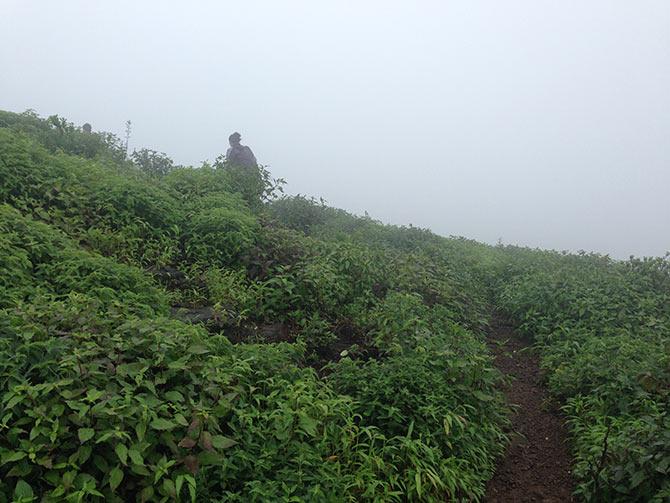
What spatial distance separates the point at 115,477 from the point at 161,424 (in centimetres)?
41

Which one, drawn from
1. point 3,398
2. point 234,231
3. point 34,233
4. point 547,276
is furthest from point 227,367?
point 547,276

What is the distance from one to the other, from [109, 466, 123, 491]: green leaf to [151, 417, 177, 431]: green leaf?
32 cm

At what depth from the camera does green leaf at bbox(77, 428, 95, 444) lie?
3021 millimetres

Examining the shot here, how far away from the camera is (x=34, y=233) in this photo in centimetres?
577

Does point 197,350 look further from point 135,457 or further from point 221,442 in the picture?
point 135,457

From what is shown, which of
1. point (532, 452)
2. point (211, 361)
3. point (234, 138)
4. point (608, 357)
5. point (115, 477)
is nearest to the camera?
point (115, 477)

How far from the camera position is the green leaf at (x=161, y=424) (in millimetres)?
3270

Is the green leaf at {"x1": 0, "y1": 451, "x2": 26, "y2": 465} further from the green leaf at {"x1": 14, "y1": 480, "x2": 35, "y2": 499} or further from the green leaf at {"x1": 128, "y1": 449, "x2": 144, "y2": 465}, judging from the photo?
the green leaf at {"x1": 128, "y1": 449, "x2": 144, "y2": 465}

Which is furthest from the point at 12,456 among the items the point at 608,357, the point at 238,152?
the point at 238,152

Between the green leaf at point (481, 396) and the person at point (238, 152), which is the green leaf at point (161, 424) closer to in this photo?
the green leaf at point (481, 396)

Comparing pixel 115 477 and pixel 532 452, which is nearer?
pixel 115 477

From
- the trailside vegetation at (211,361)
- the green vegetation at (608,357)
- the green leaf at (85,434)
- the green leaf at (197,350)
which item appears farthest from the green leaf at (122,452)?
the green vegetation at (608,357)

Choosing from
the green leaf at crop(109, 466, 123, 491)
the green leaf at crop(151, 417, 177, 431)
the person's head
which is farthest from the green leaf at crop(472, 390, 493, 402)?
the person's head

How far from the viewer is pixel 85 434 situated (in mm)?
3045
